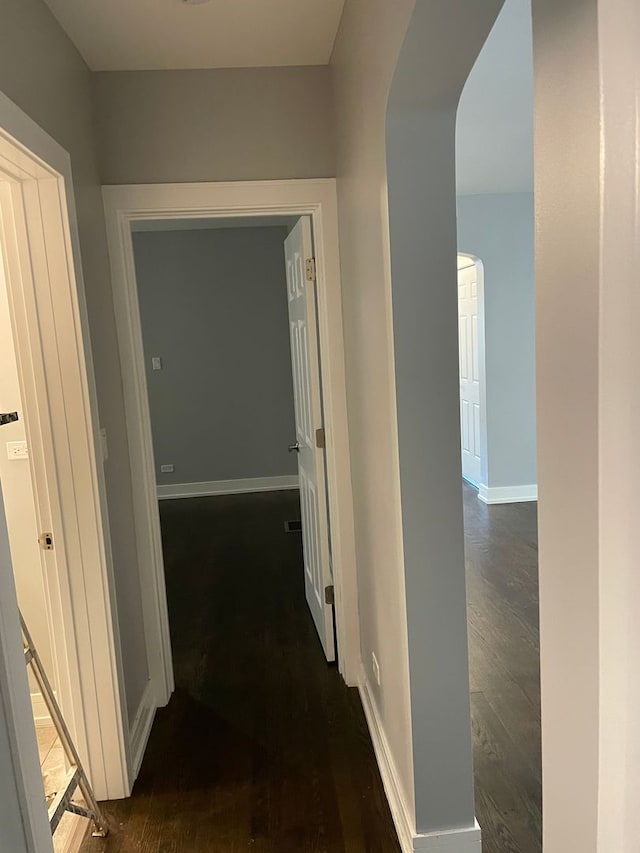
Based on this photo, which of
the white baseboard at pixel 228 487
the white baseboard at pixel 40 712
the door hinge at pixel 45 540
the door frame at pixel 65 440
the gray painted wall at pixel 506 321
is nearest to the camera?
the door frame at pixel 65 440

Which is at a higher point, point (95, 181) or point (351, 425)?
point (95, 181)

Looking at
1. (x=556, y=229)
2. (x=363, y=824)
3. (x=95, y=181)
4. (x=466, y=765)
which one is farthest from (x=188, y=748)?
(x=556, y=229)

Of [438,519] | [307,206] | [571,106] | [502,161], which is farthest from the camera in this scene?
[502,161]

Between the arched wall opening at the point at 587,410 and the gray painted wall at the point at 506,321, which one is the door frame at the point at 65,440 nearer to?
the arched wall opening at the point at 587,410

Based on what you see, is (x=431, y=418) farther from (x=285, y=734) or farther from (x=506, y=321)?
(x=506, y=321)

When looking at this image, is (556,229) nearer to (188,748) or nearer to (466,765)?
(466,765)

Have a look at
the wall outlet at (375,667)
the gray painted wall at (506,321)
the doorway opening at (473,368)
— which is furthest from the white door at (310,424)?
the gray painted wall at (506,321)

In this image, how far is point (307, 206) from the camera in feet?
8.39

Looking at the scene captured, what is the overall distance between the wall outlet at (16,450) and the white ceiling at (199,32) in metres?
1.44

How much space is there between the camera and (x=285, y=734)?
2.45m

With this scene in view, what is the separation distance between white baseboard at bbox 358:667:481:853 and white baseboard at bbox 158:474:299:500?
4314mm

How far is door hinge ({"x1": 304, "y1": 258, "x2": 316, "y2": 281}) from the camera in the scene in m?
2.67

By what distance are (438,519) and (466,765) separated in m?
0.72

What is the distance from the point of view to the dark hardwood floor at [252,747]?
196 cm
